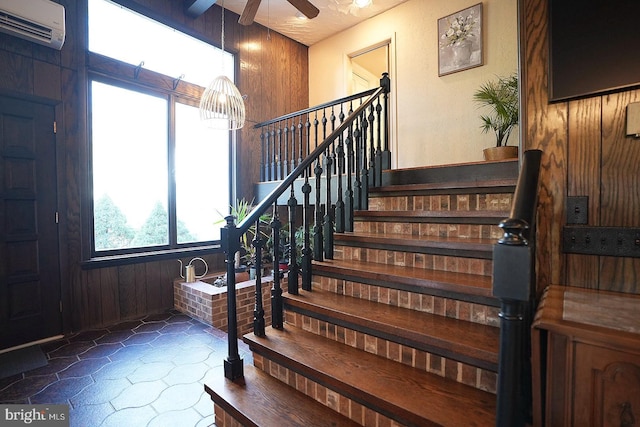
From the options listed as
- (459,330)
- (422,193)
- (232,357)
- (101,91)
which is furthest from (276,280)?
(101,91)

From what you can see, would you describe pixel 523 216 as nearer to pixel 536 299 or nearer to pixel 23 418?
pixel 536 299

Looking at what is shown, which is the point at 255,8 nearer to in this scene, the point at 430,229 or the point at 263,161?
the point at 263,161

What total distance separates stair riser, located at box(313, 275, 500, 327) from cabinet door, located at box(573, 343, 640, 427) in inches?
24.1

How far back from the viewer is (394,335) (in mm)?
1568

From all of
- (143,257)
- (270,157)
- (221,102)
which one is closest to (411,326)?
(221,102)

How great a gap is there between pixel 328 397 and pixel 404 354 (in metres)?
0.44

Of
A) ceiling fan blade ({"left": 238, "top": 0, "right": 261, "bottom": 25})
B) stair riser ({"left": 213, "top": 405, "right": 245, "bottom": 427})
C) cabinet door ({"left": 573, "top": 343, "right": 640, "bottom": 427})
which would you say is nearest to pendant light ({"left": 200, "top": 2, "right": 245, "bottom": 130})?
ceiling fan blade ({"left": 238, "top": 0, "right": 261, "bottom": 25})

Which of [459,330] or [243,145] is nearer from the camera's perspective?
[459,330]

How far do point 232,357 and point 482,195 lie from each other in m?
2.03

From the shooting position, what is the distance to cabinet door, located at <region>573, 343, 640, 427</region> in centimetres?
84

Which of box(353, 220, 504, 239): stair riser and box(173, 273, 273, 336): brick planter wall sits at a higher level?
box(353, 220, 504, 239): stair riser

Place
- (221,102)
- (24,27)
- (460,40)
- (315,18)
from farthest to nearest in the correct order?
(315,18), (460,40), (221,102), (24,27)

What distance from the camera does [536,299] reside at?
4.38ft

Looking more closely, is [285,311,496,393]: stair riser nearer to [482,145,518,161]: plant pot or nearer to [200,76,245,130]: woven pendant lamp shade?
[200,76,245,130]: woven pendant lamp shade
